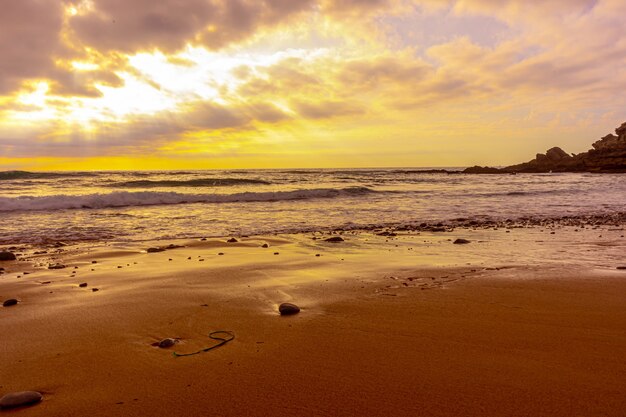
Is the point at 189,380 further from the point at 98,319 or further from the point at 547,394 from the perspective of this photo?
the point at 547,394

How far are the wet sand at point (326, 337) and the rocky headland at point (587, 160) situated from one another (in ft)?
179

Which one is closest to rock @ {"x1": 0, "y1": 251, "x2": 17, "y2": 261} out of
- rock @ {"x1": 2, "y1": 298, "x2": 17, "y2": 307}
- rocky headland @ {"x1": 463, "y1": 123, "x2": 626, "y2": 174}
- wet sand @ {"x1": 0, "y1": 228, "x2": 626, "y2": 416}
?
wet sand @ {"x1": 0, "y1": 228, "x2": 626, "y2": 416}

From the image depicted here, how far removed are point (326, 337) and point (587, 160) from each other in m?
63.2

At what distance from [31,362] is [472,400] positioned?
9.70ft

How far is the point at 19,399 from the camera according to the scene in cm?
228

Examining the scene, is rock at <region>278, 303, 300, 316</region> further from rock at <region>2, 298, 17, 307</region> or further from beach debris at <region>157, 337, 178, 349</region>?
rock at <region>2, 298, 17, 307</region>

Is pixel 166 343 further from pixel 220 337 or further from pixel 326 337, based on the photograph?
pixel 326 337

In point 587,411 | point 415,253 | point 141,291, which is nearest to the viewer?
point 587,411

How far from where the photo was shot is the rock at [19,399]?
225cm

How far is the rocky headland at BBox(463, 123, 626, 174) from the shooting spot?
49622 mm

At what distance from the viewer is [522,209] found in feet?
49.6

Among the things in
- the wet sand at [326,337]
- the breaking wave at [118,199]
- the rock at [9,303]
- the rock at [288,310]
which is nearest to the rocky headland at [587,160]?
the breaking wave at [118,199]

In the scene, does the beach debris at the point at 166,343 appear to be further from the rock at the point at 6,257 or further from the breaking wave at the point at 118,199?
the breaking wave at the point at 118,199

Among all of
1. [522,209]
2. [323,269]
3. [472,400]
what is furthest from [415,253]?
[522,209]
